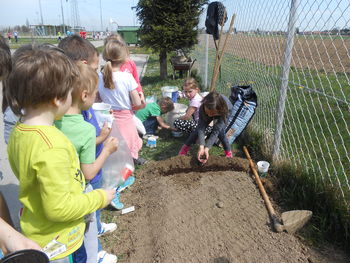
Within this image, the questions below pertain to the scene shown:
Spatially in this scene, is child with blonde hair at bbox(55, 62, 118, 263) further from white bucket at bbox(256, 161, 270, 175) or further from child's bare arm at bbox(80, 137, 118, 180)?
white bucket at bbox(256, 161, 270, 175)

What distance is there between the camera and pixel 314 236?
2354 millimetres

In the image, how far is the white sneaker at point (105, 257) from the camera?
7.01 ft

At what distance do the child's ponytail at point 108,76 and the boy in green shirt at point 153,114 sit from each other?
181 cm

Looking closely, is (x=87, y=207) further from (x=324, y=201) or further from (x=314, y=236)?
(x=324, y=201)

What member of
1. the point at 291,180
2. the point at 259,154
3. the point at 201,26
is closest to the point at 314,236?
the point at 291,180

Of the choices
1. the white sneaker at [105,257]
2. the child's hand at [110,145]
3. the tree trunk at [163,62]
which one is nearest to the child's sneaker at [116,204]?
the white sneaker at [105,257]

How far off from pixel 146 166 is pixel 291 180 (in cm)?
183

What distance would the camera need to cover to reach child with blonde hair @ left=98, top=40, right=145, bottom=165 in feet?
9.05

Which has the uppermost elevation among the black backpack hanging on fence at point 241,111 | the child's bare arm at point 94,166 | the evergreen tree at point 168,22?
the evergreen tree at point 168,22

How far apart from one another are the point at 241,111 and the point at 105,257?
270 centimetres

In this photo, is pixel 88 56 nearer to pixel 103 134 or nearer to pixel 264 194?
pixel 103 134

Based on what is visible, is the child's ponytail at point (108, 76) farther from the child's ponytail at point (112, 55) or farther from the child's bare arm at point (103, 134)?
the child's bare arm at point (103, 134)

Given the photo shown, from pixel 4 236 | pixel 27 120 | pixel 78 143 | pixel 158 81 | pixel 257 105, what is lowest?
pixel 158 81

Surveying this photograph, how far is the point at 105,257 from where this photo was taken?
2166 mm
